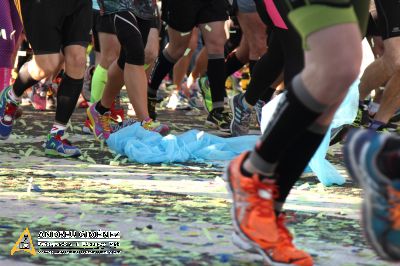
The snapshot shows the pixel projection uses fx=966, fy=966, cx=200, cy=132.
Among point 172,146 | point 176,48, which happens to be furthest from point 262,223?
point 176,48

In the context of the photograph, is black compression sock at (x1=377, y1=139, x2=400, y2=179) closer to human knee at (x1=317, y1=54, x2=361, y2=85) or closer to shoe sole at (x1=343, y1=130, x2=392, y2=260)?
shoe sole at (x1=343, y1=130, x2=392, y2=260)

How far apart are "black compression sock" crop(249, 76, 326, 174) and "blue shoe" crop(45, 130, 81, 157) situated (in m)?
3.16

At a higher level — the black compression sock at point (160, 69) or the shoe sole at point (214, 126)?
the black compression sock at point (160, 69)

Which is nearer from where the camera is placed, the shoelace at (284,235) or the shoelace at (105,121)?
the shoelace at (284,235)

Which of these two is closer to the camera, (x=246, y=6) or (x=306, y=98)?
Answer: (x=306, y=98)

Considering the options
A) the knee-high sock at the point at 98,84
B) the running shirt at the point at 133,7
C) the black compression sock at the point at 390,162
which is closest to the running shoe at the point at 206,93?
the knee-high sock at the point at 98,84

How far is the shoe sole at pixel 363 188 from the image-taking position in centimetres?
297

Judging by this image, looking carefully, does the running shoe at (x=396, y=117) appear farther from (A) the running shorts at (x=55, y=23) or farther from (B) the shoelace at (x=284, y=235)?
(B) the shoelace at (x=284, y=235)

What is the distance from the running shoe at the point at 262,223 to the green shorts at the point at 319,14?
0.53m

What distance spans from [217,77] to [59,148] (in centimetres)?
241

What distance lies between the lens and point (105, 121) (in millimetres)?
7352

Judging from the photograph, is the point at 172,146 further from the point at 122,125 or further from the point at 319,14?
the point at 319,14

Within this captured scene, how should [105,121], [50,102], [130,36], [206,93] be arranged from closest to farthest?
[130,36] < [105,121] < [206,93] < [50,102]

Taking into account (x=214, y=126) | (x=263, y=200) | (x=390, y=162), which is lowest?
(x=214, y=126)
